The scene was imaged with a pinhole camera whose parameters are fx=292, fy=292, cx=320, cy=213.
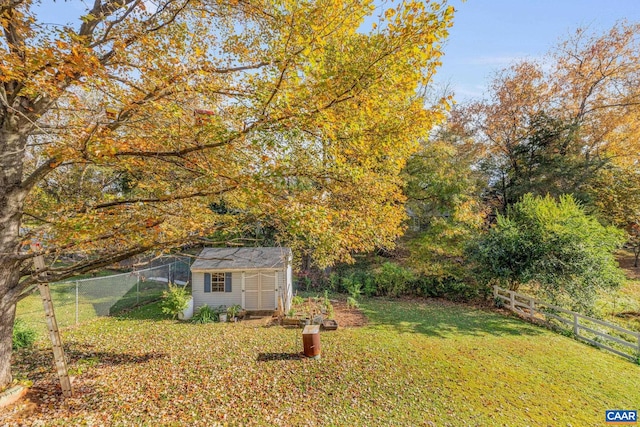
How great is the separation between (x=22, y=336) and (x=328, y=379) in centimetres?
876

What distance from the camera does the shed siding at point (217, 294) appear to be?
498 inches

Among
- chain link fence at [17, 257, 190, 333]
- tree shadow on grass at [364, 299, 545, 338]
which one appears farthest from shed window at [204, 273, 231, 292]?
tree shadow on grass at [364, 299, 545, 338]

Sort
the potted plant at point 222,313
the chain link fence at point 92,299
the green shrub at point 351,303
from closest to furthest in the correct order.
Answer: the chain link fence at point 92,299 → the potted plant at point 222,313 → the green shrub at point 351,303

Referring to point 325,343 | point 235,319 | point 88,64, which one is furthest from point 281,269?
point 88,64

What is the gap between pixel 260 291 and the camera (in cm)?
1288

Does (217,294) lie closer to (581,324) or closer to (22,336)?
(22,336)

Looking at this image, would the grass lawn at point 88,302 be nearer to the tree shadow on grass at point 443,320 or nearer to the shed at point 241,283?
the shed at point 241,283

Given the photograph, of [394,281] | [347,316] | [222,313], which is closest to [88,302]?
[222,313]

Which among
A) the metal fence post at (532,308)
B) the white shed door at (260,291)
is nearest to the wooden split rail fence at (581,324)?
the metal fence post at (532,308)

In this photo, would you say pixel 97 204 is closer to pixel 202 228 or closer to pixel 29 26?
pixel 202 228

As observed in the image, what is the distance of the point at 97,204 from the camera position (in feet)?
18.0

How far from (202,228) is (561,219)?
562 inches

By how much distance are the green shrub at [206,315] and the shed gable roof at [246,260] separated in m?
1.66

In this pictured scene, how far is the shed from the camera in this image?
1259cm
